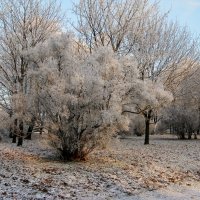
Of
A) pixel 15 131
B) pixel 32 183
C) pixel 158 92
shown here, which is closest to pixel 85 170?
pixel 32 183

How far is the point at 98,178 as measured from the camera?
11.6 m

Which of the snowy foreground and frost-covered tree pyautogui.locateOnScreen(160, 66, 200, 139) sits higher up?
frost-covered tree pyautogui.locateOnScreen(160, 66, 200, 139)

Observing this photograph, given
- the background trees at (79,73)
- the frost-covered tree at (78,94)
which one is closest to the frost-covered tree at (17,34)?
the background trees at (79,73)

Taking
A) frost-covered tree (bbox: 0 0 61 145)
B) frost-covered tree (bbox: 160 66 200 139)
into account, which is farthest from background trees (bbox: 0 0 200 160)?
frost-covered tree (bbox: 160 66 200 139)

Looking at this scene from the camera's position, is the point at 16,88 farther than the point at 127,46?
No

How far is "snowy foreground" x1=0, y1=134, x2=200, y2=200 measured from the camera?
962 cm

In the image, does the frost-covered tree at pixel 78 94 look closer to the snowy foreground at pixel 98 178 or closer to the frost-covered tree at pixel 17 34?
the snowy foreground at pixel 98 178

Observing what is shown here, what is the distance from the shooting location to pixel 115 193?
9.99 m

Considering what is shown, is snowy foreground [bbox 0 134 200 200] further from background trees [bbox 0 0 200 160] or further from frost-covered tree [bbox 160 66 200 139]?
frost-covered tree [bbox 160 66 200 139]

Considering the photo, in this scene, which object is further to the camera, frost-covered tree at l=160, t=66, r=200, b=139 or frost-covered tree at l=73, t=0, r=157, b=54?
frost-covered tree at l=160, t=66, r=200, b=139

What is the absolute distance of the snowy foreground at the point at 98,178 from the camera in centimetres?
962

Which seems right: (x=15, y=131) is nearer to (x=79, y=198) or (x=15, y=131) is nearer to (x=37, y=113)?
(x=37, y=113)

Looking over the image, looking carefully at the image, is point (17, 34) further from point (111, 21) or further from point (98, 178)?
point (98, 178)

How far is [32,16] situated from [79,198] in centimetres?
1637
